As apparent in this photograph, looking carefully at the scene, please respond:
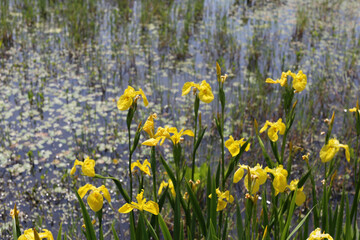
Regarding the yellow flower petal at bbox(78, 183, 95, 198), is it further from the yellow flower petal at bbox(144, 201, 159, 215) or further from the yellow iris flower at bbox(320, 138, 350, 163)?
the yellow iris flower at bbox(320, 138, 350, 163)

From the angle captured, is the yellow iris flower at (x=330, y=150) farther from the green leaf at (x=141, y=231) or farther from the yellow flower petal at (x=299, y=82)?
the green leaf at (x=141, y=231)

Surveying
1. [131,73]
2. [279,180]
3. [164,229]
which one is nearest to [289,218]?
[279,180]

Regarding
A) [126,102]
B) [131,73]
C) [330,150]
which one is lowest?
[131,73]

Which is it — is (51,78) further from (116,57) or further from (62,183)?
(62,183)

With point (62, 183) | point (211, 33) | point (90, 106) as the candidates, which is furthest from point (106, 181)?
point (211, 33)

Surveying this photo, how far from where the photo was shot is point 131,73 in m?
5.07

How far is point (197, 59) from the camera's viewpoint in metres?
5.47

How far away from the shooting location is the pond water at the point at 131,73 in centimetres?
358

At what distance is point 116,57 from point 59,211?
8.66 feet

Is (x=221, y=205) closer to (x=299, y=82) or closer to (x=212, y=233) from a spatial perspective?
(x=212, y=233)

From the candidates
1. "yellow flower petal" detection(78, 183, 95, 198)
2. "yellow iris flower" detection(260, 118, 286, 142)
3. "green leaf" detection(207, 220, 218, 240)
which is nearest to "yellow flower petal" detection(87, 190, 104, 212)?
"yellow flower petal" detection(78, 183, 95, 198)

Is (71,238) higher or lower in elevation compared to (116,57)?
lower

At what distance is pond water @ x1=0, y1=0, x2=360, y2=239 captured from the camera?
358 cm

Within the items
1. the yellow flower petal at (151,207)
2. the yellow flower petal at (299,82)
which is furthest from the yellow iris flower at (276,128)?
the yellow flower petal at (151,207)
